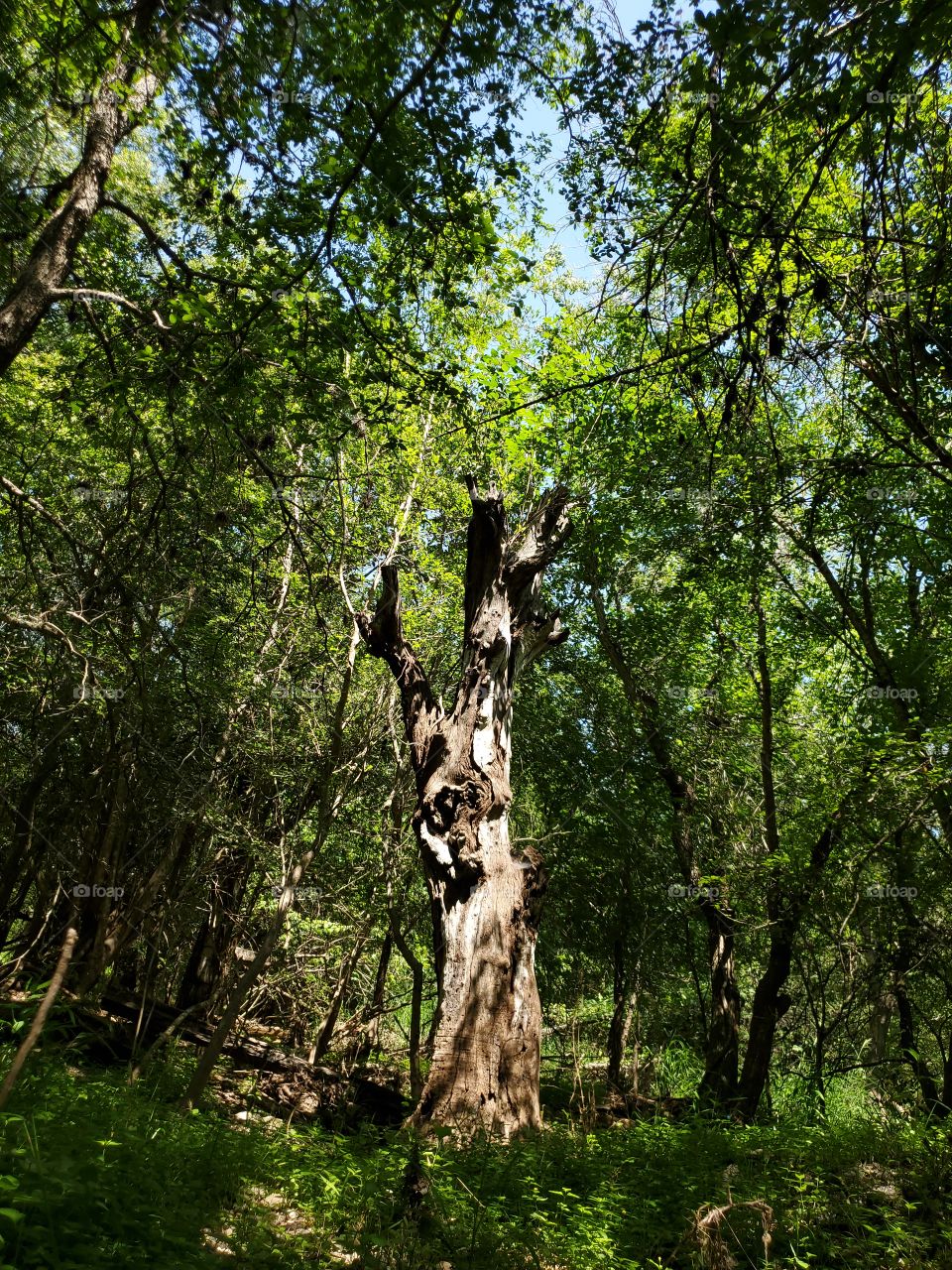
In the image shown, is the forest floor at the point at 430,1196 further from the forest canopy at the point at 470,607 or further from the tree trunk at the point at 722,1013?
the tree trunk at the point at 722,1013

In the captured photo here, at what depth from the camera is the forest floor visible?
251 cm

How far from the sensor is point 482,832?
6172 millimetres

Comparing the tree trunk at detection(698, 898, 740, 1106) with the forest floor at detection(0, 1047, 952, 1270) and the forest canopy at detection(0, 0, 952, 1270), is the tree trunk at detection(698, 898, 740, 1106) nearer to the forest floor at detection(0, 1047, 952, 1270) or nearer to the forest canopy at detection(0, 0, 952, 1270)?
the forest canopy at detection(0, 0, 952, 1270)

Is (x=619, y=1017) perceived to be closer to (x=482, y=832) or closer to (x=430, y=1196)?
(x=482, y=832)

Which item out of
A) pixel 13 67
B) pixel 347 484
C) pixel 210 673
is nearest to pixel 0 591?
pixel 210 673

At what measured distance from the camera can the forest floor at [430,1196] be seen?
2.51m

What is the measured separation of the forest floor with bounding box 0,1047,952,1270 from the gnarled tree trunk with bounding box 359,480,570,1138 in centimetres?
49

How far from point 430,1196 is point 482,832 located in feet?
9.10

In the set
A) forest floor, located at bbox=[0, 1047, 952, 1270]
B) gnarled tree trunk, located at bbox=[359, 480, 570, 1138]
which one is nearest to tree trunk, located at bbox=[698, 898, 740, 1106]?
forest floor, located at bbox=[0, 1047, 952, 1270]

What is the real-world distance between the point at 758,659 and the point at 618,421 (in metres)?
3.69

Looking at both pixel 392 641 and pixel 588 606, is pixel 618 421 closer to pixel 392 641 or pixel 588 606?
pixel 588 606

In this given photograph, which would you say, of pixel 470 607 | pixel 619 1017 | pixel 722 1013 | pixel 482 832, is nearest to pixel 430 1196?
pixel 482 832

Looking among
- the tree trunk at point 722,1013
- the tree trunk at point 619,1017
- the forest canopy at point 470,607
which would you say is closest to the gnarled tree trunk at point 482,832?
the forest canopy at point 470,607

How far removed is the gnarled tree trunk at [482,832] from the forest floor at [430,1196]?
0.49 m
